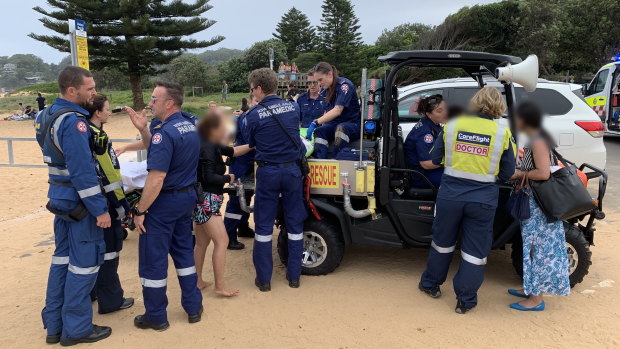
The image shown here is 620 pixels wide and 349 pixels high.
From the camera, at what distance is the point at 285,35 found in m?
53.2

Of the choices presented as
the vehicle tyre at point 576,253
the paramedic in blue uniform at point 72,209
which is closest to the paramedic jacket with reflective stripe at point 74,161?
the paramedic in blue uniform at point 72,209

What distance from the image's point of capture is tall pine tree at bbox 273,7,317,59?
5262 cm

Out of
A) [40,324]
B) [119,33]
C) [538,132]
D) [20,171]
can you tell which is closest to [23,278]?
[40,324]

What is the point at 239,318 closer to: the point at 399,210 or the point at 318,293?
the point at 318,293

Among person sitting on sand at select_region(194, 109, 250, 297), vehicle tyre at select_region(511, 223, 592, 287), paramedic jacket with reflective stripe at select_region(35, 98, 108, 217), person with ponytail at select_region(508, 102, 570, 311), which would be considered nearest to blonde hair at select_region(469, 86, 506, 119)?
person with ponytail at select_region(508, 102, 570, 311)

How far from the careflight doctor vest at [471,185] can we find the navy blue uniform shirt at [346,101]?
1.33 m

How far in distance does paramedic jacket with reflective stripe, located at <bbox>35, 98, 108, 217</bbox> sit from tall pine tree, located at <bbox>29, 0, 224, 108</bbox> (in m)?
21.6

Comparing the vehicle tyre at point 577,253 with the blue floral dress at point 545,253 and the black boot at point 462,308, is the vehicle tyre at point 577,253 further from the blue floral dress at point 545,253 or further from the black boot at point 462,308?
the black boot at point 462,308

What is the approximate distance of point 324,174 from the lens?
14.1 ft

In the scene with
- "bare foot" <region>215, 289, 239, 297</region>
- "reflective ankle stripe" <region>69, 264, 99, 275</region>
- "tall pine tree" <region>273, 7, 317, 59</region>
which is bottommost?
"bare foot" <region>215, 289, 239, 297</region>

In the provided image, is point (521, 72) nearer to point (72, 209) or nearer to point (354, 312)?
point (354, 312)

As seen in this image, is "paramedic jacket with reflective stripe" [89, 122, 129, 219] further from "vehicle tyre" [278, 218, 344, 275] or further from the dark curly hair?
the dark curly hair

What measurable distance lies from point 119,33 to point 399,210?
75.8 feet

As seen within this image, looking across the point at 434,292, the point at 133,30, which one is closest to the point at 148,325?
the point at 434,292
